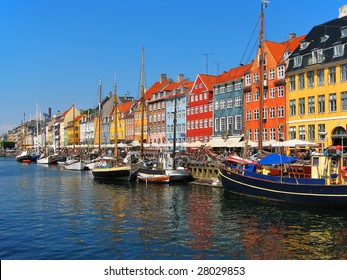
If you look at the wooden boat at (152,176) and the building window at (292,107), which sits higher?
the building window at (292,107)

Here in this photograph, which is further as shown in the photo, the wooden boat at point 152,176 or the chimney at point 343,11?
the chimney at point 343,11

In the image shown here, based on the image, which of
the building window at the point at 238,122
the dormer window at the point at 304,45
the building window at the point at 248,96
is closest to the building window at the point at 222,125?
the building window at the point at 238,122

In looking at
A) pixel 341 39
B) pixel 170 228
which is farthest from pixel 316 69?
pixel 170 228

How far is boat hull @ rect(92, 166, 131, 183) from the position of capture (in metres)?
54.7

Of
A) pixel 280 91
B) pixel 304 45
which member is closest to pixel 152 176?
pixel 280 91

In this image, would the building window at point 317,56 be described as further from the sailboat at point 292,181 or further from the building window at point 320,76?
the sailboat at point 292,181

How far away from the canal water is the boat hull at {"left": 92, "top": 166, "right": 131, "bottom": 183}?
1639 cm

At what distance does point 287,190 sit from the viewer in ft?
105

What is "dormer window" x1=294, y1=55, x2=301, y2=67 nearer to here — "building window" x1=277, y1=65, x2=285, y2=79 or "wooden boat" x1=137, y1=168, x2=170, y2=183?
"building window" x1=277, y1=65, x2=285, y2=79

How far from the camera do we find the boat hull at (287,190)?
2885 cm

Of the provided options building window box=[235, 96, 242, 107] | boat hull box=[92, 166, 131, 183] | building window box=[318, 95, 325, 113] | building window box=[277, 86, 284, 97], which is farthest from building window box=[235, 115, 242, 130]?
boat hull box=[92, 166, 131, 183]

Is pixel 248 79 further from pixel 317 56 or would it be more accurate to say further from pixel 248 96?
pixel 317 56

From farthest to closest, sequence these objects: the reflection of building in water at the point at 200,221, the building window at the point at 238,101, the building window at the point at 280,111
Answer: the building window at the point at 238,101 < the building window at the point at 280,111 < the reflection of building in water at the point at 200,221
